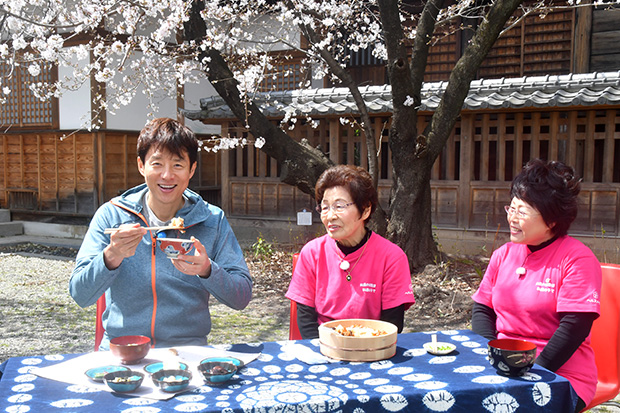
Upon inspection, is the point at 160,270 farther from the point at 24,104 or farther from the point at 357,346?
the point at 24,104

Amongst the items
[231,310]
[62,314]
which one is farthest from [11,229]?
[231,310]

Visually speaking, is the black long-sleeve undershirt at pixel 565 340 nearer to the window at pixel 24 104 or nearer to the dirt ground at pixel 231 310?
the dirt ground at pixel 231 310

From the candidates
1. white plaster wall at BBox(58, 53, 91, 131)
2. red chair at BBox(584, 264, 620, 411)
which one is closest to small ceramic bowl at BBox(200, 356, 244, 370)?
red chair at BBox(584, 264, 620, 411)

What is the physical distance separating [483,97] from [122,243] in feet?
25.6

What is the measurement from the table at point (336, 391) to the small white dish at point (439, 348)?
50 millimetres

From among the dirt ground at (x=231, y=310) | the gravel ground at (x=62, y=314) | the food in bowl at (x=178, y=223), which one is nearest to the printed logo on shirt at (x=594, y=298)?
the food in bowl at (x=178, y=223)

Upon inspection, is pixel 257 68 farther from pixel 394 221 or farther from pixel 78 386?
pixel 78 386

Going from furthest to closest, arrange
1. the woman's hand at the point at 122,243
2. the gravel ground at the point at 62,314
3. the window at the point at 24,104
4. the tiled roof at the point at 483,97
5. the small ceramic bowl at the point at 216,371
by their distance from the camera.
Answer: the window at the point at 24,104 < the tiled roof at the point at 483,97 < the gravel ground at the point at 62,314 < the woman's hand at the point at 122,243 < the small ceramic bowl at the point at 216,371

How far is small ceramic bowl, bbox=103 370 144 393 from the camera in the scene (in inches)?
73.7

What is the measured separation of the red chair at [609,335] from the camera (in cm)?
294

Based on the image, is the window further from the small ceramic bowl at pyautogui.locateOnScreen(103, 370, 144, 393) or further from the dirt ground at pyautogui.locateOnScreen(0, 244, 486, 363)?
the small ceramic bowl at pyautogui.locateOnScreen(103, 370, 144, 393)

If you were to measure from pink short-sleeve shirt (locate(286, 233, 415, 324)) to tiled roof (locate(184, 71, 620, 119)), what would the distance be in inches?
257

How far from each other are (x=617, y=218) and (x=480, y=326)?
23.0 feet

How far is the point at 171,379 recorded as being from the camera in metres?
1.92
